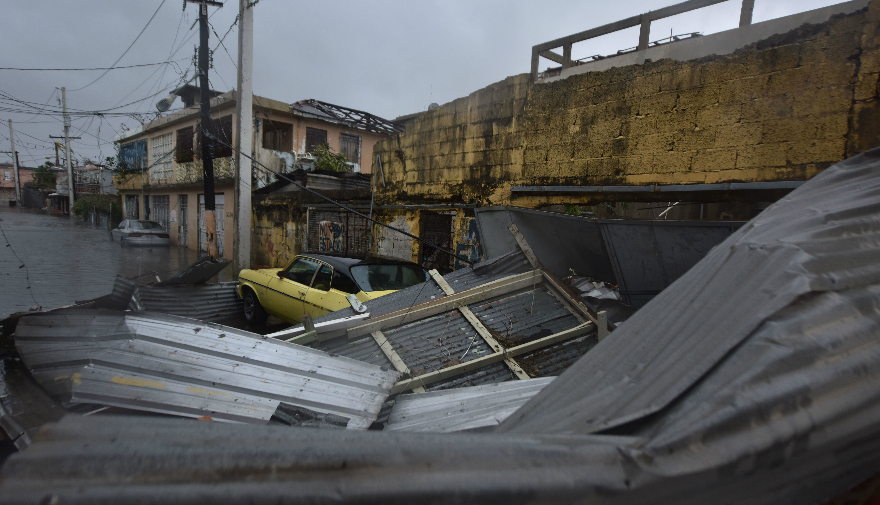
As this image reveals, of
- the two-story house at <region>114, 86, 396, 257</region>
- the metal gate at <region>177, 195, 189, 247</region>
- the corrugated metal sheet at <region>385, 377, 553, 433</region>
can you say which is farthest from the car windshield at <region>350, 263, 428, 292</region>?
the metal gate at <region>177, 195, 189, 247</region>

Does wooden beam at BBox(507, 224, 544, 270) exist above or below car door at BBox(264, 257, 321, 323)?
above

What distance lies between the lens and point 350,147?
18.1 m

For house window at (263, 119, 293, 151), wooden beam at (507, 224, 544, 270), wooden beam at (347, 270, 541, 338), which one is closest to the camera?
wooden beam at (347, 270, 541, 338)

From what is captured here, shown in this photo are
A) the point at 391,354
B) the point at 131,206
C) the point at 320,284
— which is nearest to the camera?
the point at 391,354

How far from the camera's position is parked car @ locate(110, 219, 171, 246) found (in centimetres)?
1723

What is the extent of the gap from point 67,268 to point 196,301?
712cm

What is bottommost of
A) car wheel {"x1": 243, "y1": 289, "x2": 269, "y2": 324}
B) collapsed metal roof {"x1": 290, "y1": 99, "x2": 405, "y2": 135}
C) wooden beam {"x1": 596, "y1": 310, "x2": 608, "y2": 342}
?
car wheel {"x1": 243, "y1": 289, "x2": 269, "y2": 324}

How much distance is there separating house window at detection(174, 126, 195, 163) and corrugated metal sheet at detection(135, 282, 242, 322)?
14.2 meters

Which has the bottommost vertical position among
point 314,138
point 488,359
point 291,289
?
point 291,289

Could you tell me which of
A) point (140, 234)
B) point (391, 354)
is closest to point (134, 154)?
point (140, 234)

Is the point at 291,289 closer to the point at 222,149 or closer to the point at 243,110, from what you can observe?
the point at 243,110

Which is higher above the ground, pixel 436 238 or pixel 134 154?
pixel 134 154

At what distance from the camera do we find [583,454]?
0.81 m

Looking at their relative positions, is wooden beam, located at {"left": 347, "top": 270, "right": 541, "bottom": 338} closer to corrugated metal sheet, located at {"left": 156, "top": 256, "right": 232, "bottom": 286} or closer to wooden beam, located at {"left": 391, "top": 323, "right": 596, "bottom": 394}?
wooden beam, located at {"left": 391, "top": 323, "right": 596, "bottom": 394}
